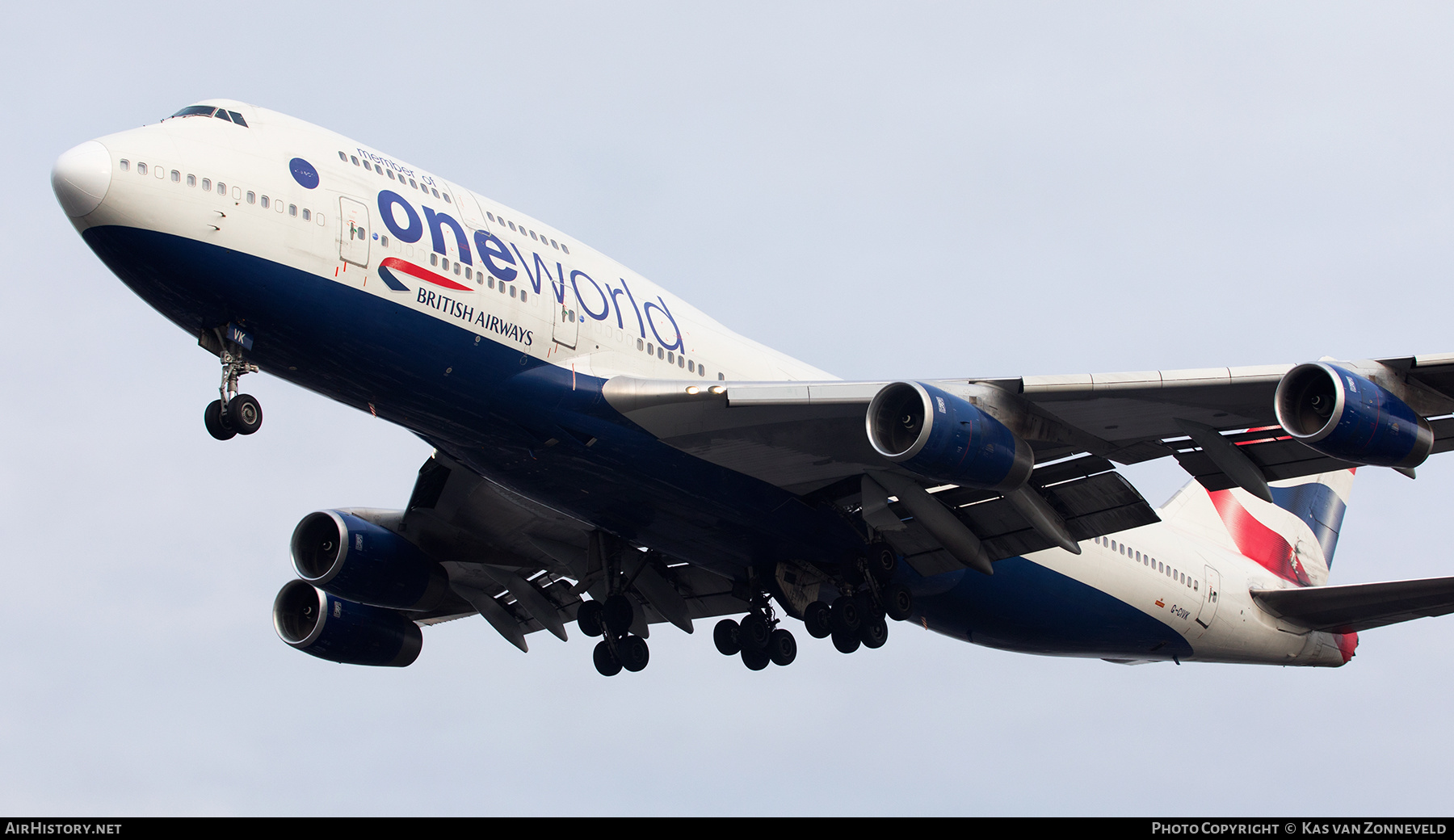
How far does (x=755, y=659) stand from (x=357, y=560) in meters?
8.14

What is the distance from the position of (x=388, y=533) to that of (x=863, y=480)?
34.0 feet

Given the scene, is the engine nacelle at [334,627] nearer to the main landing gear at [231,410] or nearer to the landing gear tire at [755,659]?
the landing gear tire at [755,659]

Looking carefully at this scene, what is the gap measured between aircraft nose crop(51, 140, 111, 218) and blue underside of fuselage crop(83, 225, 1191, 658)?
0.43 m

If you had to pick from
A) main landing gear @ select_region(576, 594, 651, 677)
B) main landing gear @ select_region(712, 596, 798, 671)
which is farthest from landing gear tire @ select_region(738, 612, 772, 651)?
main landing gear @ select_region(576, 594, 651, 677)

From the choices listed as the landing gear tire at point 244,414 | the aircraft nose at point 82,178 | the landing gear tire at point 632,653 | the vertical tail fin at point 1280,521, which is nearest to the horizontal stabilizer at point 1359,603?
the vertical tail fin at point 1280,521

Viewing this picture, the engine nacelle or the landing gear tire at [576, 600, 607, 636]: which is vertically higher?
the engine nacelle

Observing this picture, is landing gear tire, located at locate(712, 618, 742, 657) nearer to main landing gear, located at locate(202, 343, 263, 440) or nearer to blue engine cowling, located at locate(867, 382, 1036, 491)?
blue engine cowling, located at locate(867, 382, 1036, 491)

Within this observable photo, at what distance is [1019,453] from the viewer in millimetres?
22953

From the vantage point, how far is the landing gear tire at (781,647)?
1153 inches

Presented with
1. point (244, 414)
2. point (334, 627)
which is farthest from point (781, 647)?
point (244, 414)

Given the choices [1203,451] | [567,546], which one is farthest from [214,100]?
[1203,451]

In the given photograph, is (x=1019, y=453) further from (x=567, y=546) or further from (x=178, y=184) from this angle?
(x=178, y=184)

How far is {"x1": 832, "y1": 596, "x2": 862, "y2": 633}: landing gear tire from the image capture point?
27.4 metres

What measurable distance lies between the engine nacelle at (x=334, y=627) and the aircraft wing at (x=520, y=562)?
110 cm
